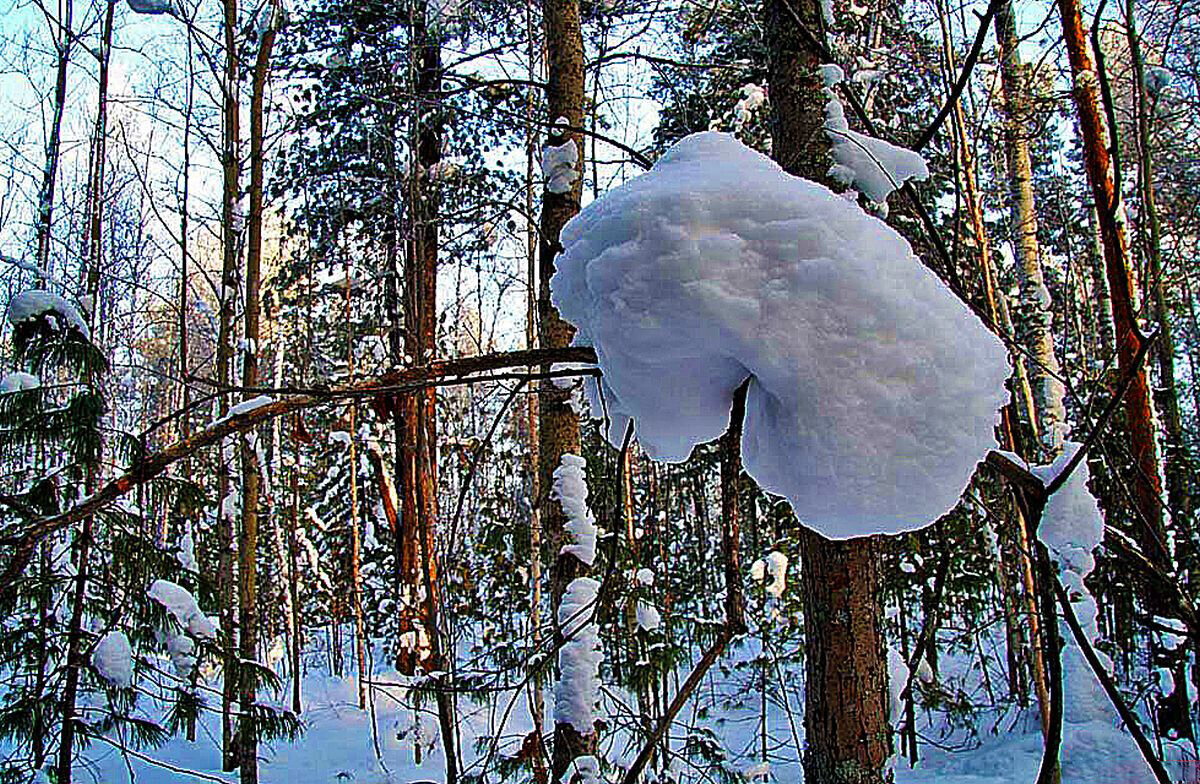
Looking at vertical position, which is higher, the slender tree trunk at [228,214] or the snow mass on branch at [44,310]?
the slender tree trunk at [228,214]

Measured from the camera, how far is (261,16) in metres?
5.73

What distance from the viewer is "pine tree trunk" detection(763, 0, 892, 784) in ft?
4.30

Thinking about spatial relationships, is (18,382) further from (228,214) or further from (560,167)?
(560,167)

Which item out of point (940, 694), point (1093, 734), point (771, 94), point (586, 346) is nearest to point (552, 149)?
point (771, 94)

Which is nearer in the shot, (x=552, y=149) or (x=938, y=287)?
(x=938, y=287)

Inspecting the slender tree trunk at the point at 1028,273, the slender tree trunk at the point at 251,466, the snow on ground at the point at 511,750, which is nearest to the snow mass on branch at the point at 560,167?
the slender tree trunk at the point at 1028,273

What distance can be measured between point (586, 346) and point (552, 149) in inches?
83.7

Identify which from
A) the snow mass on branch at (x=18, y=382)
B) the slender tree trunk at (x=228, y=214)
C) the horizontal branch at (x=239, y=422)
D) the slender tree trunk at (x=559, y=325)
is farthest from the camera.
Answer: the slender tree trunk at (x=228, y=214)

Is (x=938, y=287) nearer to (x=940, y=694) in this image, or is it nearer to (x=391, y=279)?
(x=940, y=694)

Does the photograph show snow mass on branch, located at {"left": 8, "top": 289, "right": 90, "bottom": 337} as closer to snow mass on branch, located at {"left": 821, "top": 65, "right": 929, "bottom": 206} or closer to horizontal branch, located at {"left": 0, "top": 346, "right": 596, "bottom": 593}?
horizontal branch, located at {"left": 0, "top": 346, "right": 596, "bottom": 593}

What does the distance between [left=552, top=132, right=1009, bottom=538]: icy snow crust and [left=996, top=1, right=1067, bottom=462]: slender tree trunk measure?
4.55 metres

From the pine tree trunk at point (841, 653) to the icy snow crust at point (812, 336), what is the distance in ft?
1.86

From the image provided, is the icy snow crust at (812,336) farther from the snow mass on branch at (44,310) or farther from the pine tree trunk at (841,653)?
the snow mass on branch at (44,310)

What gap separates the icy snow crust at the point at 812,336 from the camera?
0.76 m
